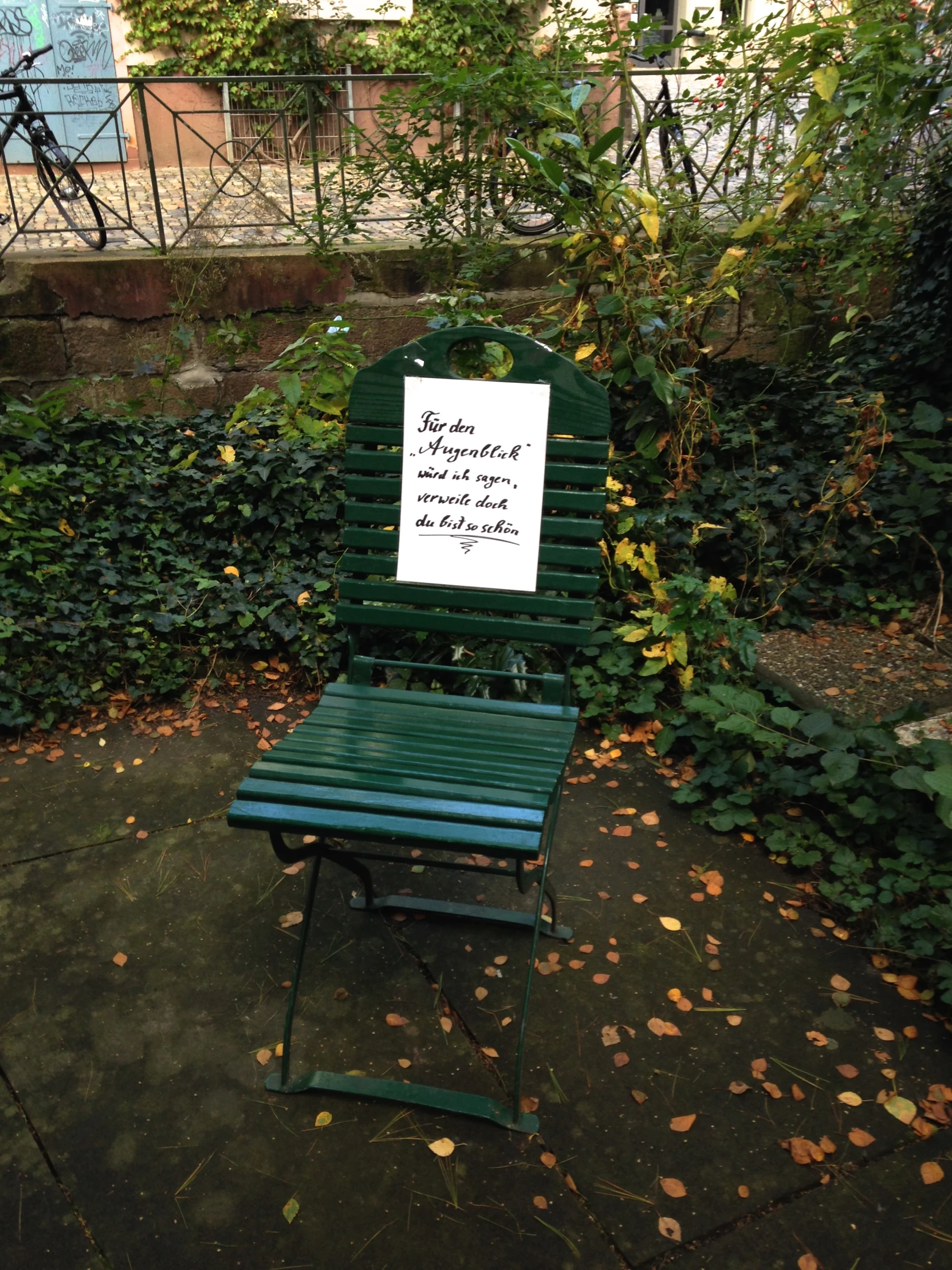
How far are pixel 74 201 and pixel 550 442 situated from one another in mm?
4422

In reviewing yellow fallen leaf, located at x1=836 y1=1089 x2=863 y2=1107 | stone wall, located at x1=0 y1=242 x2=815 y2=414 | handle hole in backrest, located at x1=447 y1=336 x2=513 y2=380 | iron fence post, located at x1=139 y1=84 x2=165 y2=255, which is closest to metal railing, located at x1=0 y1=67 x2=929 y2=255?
iron fence post, located at x1=139 y1=84 x2=165 y2=255

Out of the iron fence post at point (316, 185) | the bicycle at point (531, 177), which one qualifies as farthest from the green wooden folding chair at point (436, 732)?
the iron fence post at point (316, 185)

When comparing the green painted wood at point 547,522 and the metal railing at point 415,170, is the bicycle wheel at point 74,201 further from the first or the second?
the green painted wood at point 547,522

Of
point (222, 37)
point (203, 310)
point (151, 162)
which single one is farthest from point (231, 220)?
point (222, 37)

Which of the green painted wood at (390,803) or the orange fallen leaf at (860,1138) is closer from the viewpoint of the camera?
the green painted wood at (390,803)

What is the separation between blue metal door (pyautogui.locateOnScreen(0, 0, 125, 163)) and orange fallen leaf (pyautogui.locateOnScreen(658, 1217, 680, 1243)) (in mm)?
11586

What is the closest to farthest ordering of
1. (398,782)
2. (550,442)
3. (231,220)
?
(398,782) < (550,442) < (231,220)

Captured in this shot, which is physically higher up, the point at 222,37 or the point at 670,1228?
the point at 222,37

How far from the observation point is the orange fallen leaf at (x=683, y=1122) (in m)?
2.05

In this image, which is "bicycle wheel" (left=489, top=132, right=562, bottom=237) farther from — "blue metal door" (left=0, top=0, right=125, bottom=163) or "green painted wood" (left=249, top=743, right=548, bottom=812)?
"blue metal door" (left=0, top=0, right=125, bottom=163)

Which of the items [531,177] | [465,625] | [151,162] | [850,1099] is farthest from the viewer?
[151,162]

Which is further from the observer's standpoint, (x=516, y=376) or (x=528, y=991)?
(x=516, y=376)

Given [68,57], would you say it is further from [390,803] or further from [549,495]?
[390,803]

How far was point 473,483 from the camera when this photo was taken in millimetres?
2465
